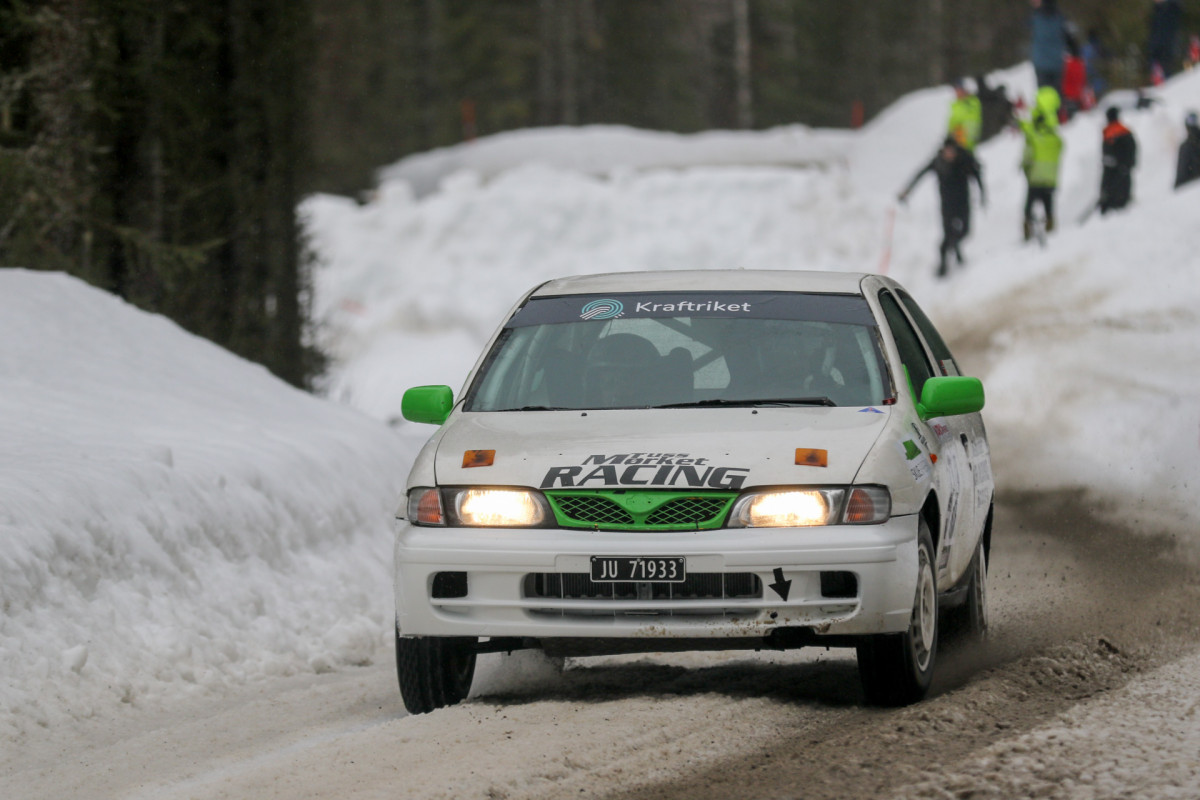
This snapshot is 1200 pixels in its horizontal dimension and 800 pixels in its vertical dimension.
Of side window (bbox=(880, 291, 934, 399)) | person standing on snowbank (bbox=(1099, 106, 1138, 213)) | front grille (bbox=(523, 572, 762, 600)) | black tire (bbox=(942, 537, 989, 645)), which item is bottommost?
black tire (bbox=(942, 537, 989, 645))

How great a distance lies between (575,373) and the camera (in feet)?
23.8

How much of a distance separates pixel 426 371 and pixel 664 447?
20.7 meters

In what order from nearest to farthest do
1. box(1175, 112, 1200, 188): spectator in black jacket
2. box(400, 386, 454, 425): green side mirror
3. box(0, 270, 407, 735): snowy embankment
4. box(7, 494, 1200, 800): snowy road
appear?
box(7, 494, 1200, 800): snowy road → box(400, 386, 454, 425): green side mirror → box(0, 270, 407, 735): snowy embankment → box(1175, 112, 1200, 188): spectator in black jacket

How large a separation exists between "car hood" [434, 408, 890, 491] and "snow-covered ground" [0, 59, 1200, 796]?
3.94 ft

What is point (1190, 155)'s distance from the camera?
84.4 ft

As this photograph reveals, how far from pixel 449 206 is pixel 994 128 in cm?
999

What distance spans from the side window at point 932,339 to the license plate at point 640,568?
7.86 feet

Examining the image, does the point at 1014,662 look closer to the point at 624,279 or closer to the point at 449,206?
the point at 624,279

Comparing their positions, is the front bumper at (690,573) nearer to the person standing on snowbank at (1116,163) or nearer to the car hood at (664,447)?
the car hood at (664,447)

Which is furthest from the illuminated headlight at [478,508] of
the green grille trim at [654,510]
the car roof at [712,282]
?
the car roof at [712,282]

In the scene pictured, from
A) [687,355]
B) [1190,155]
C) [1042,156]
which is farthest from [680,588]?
[1190,155]

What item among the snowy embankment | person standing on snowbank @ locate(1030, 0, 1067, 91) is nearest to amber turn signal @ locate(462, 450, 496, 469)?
the snowy embankment

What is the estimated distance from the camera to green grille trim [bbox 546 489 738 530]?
20.3 feet

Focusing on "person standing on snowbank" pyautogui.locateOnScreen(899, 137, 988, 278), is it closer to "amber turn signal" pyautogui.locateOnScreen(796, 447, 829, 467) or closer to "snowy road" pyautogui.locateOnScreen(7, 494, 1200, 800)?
"snowy road" pyautogui.locateOnScreen(7, 494, 1200, 800)
